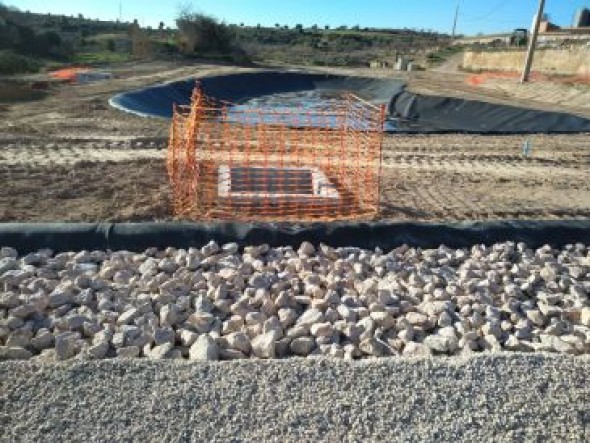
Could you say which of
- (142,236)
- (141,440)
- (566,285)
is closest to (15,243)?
(142,236)

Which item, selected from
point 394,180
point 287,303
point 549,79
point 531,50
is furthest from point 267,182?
point 549,79

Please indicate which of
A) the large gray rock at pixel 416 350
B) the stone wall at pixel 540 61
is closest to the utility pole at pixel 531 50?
the stone wall at pixel 540 61

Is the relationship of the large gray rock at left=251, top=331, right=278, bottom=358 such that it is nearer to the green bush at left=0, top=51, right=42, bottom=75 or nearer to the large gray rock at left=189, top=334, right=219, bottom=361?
the large gray rock at left=189, top=334, right=219, bottom=361

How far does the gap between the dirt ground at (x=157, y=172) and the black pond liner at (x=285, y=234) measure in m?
1.29

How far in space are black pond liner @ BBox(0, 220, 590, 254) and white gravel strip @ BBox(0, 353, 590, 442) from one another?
2.12m

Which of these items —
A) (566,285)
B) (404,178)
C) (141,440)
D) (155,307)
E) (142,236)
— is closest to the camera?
(141,440)

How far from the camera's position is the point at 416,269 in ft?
16.7

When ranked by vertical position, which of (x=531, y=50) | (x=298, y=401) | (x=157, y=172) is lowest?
(x=157, y=172)

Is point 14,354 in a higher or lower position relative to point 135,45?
lower

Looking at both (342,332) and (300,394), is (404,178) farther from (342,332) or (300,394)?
(300,394)

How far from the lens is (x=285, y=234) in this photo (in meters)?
5.48

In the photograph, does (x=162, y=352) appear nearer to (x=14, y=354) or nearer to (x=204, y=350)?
(x=204, y=350)

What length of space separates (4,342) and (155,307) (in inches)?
43.0

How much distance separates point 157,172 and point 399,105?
15.9 metres
